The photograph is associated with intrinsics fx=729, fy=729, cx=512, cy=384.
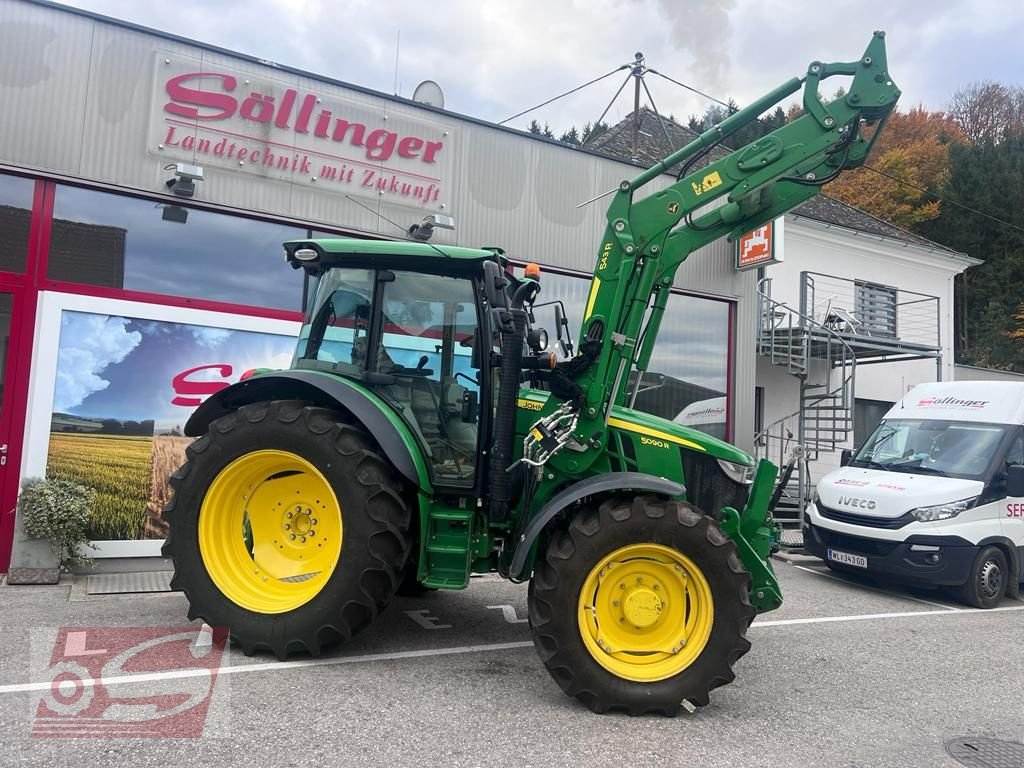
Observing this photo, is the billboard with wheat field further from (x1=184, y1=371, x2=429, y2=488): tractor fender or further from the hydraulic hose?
the hydraulic hose

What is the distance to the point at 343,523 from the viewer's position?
425 centimetres

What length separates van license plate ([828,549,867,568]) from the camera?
7.73 m

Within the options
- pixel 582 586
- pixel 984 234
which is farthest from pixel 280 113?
pixel 984 234

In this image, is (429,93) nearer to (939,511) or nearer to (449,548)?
(449,548)

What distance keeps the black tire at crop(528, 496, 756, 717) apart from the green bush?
4955 millimetres

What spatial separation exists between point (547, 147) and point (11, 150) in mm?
6065

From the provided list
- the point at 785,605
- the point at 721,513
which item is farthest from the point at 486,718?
the point at 785,605

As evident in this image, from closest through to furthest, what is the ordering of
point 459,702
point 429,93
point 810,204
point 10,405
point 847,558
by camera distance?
point 459,702 < point 10,405 < point 847,558 < point 429,93 < point 810,204

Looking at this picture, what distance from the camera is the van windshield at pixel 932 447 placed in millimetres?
7926

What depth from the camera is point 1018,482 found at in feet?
24.6

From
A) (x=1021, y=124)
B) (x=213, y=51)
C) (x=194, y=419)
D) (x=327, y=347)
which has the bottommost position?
(x=194, y=419)

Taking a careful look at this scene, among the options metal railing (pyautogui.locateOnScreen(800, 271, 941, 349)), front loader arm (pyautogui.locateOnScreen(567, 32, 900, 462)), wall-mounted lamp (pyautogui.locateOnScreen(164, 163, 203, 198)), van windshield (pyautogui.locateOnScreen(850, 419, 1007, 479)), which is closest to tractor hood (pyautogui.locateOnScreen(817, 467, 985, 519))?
van windshield (pyautogui.locateOnScreen(850, 419, 1007, 479))

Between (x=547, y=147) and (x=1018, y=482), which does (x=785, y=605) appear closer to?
(x=1018, y=482)

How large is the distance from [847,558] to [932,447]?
177cm
